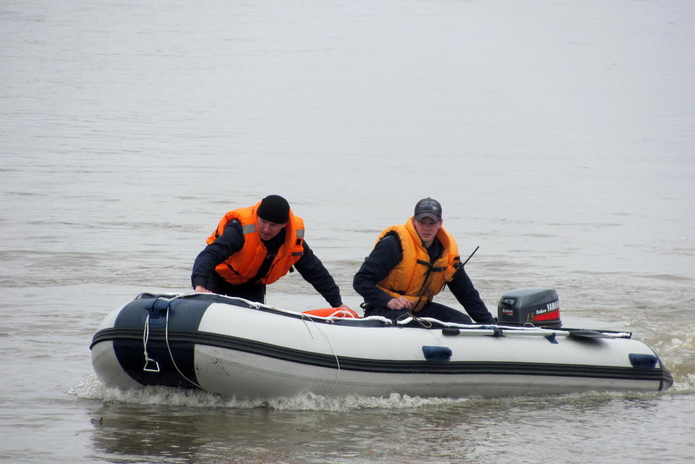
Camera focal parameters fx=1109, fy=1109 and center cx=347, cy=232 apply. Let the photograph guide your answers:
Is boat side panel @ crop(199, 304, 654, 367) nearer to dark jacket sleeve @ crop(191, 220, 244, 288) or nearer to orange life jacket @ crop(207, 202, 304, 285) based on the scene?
dark jacket sleeve @ crop(191, 220, 244, 288)

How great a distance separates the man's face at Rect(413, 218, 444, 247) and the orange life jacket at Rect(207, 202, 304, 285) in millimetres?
658

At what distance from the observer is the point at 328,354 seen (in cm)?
550

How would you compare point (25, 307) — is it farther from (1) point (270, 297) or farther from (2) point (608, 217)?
(2) point (608, 217)

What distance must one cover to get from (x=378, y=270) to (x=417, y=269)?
0.23 meters

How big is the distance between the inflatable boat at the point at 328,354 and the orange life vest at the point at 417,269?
0.38 m

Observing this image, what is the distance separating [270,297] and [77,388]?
3339 mm

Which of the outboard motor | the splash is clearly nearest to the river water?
the splash

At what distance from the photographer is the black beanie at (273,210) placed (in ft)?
19.4

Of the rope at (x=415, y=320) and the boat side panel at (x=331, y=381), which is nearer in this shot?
the boat side panel at (x=331, y=381)

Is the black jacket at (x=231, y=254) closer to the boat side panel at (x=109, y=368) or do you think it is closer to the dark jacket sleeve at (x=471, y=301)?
the boat side panel at (x=109, y=368)

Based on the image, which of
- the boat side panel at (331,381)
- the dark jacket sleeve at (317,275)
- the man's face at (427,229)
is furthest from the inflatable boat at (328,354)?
the man's face at (427,229)

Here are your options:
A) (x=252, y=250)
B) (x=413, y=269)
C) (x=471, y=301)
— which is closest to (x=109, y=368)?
(x=252, y=250)

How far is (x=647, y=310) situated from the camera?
933 centimetres

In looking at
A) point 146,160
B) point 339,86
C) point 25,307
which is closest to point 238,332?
point 25,307
